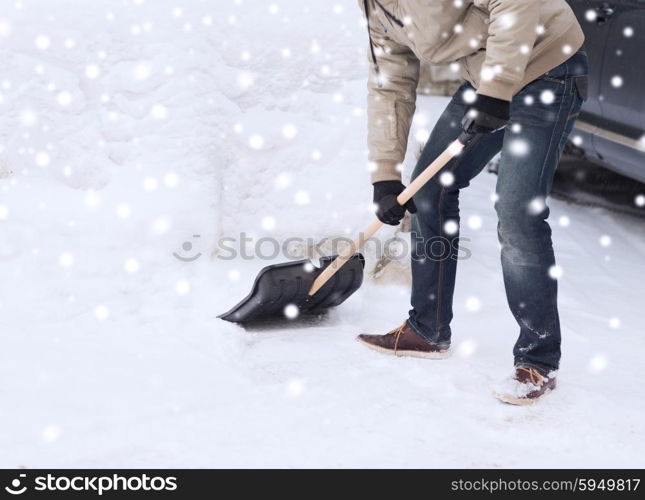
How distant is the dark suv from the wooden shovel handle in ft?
5.88

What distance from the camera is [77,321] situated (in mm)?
2889

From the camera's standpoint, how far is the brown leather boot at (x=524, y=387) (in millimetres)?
2480

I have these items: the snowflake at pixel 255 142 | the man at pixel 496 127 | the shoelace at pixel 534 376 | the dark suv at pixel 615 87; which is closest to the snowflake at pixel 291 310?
the man at pixel 496 127

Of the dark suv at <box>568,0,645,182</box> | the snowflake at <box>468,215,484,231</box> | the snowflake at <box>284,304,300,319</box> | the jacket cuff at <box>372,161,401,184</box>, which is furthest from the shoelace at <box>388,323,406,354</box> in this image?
the dark suv at <box>568,0,645,182</box>

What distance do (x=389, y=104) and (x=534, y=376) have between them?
41.2 inches

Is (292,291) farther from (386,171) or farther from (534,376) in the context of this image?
(534,376)

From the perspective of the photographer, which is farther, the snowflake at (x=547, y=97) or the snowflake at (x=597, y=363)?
the snowflake at (x=597, y=363)

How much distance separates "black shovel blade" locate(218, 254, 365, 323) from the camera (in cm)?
294

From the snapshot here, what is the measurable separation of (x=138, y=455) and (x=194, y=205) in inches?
55.9

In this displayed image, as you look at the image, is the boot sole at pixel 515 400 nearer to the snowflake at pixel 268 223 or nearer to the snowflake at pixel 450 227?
the snowflake at pixel 450 227

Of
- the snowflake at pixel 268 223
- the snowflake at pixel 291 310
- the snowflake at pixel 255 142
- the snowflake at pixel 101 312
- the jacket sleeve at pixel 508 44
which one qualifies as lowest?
the snowflake at pixel 291 310

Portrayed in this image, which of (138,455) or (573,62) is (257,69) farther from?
(138,455)

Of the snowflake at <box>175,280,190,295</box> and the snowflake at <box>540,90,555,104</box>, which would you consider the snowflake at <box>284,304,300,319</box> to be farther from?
the snowflake at <box>540,90,555,104</box>
